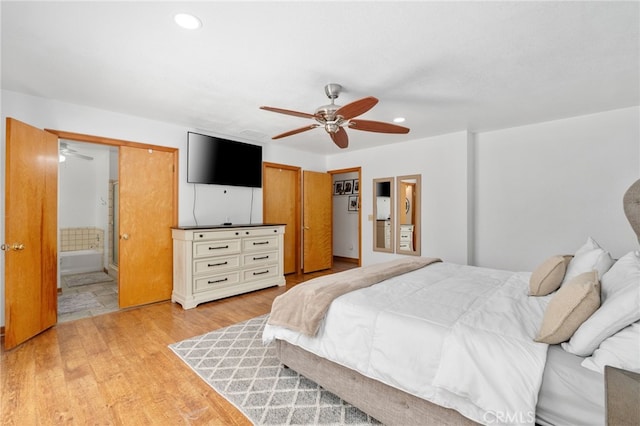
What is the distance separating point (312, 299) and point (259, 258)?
2.62 meters

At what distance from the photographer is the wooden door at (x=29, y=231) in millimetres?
2504

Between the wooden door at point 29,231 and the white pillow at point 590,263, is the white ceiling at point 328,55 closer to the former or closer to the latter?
the wooden door at point 29,231

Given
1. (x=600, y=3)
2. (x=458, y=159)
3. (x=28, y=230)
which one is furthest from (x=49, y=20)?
(x=458, y=159)

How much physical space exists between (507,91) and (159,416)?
3811 mm

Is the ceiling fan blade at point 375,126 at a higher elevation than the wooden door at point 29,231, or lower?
higher

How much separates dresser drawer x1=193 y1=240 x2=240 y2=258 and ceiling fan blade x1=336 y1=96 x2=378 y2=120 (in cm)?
247

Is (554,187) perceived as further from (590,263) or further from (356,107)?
(356,107)

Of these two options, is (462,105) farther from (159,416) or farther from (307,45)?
(159,416)

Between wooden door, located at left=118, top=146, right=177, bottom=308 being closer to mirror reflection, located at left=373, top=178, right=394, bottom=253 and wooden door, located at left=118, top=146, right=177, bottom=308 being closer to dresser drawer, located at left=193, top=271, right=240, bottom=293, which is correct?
dresser drawer, located at left=193, top=271, right=240, bottom=293

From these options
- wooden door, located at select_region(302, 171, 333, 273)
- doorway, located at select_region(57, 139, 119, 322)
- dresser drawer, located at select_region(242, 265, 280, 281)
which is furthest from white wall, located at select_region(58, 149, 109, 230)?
wooden door, located at select_region(302, 171, 333, 273)

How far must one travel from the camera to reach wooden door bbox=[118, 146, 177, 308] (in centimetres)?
361

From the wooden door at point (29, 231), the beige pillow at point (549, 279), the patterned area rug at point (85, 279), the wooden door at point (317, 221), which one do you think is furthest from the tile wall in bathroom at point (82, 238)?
the beige pillow at point (549, 279)

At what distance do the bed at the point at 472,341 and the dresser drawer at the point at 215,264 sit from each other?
6.52ft

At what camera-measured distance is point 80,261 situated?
542 centimetres
